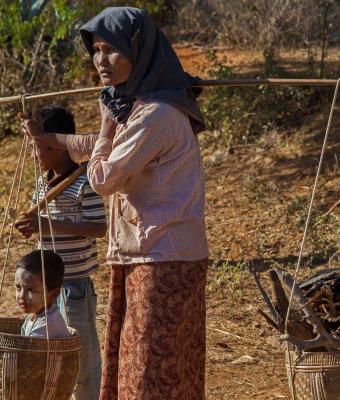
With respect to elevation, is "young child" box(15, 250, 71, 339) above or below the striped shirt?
below

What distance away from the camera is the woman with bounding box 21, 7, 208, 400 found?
3211mm

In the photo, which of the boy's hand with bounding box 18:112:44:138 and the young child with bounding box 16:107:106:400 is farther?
the young child with bounding box 16:107:106:400

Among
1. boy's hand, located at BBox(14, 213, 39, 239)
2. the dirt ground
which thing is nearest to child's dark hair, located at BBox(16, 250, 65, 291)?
boy's hand, located at BBox(14, 213, 39, 239)

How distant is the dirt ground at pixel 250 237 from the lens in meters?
5.09

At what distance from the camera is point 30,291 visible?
368cm

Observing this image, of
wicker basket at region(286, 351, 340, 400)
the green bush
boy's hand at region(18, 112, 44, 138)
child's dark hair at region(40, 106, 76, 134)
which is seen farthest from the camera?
the green bush

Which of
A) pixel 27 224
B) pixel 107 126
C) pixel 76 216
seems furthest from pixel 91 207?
pixel 107 126

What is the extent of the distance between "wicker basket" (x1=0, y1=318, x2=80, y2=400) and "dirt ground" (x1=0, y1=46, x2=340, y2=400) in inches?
53.1

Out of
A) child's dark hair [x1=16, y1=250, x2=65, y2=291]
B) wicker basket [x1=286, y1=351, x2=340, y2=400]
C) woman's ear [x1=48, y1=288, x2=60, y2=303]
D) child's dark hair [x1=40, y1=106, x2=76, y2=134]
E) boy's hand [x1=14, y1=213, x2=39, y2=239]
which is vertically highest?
child's dark hair [x1=40, y1=106, x2=76, y2=134]

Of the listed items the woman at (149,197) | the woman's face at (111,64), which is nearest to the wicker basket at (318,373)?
the woman at (149,197)

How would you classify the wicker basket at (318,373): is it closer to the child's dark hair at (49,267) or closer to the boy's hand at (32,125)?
the child's dark hair at (49,267)

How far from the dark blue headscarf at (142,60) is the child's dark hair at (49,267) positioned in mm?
601

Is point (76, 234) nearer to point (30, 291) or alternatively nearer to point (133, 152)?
point (30, 291)

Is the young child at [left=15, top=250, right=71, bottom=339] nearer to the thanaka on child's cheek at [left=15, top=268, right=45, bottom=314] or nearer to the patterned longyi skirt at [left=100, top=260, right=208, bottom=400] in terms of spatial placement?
the thanaka on child's cheek at [left=15, top=268, right=45, bottom=314]
